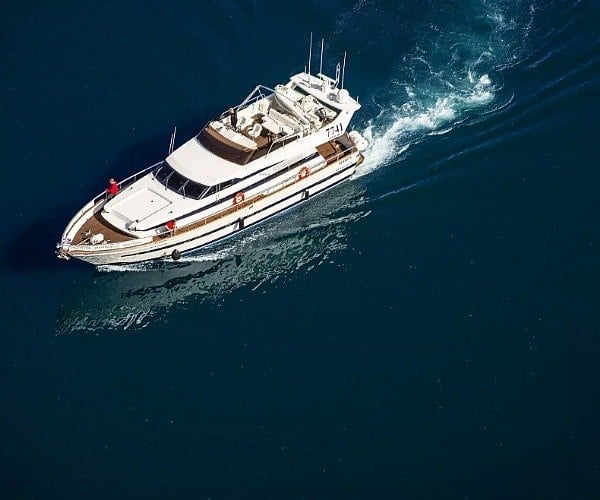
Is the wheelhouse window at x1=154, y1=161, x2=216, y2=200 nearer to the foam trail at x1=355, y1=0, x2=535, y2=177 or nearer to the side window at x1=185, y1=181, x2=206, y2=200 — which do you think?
the side window at x1=185, y1=181, x2=206, y2=200

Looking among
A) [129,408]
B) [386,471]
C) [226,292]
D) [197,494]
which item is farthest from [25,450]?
[386,471]

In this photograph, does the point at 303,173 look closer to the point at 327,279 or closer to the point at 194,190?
the point at 194,190

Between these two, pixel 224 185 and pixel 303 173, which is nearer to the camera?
pixel 224 185

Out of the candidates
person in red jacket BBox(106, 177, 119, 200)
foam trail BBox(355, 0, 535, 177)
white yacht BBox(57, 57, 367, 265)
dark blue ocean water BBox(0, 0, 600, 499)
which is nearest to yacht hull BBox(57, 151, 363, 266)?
white yacht BBox(57, 57, 367, 265)

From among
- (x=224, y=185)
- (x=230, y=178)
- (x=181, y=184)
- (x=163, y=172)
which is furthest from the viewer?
(x=163, y=172)

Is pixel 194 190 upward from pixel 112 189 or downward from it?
downward

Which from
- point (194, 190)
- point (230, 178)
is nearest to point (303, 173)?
point (230, 178)
